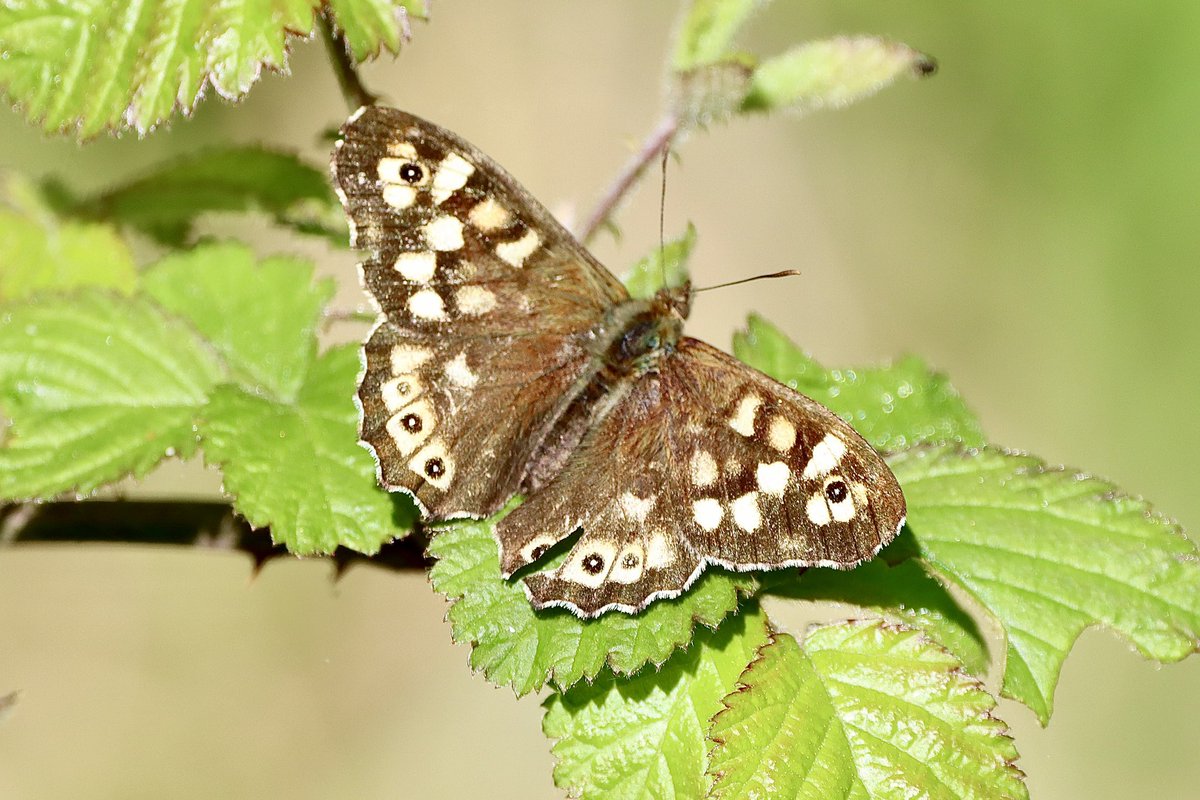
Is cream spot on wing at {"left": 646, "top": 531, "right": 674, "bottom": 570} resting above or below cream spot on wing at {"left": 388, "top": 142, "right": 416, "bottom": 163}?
below

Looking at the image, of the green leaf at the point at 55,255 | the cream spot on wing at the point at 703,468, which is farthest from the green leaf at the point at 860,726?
the green leaf at the point at 55,255

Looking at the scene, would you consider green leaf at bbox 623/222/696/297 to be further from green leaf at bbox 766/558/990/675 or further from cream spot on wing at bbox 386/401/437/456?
green leaf at bbox 766/558/990/675

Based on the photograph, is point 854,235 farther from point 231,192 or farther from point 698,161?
point 231,192

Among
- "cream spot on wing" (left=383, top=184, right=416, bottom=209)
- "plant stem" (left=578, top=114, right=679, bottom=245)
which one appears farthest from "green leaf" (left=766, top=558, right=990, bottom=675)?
"cream spot on wing" (left=383, top=184, right=416, bottom=209)

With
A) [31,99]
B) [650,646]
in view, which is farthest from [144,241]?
[650,646]

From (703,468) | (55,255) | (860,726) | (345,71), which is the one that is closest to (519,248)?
(345,71)

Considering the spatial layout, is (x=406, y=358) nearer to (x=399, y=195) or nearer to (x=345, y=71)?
(x=399, y=195)
